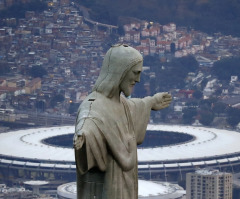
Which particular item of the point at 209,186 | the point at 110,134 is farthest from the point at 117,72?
the point at 209,186

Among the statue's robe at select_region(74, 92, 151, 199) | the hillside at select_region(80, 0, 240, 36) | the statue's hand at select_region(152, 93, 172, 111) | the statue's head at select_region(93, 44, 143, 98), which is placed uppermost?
the statue's head at select_region(93, 44, 143, 98)

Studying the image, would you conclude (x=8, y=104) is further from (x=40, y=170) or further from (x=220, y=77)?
(x=40, y=170)

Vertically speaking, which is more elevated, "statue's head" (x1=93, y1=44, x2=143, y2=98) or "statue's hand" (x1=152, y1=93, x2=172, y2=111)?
"statue's head" (x1=93, y1=44, x2=143, y2=98)

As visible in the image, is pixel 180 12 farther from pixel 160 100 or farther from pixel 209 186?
pixel 160 100

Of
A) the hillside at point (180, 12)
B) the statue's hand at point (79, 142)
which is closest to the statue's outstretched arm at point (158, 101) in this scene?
the statue's hand at point (79, 142)

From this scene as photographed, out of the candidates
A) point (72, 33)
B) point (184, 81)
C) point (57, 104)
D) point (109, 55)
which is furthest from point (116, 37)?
point (109, 55)

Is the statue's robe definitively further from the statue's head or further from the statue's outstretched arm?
the statue's outstretched arm

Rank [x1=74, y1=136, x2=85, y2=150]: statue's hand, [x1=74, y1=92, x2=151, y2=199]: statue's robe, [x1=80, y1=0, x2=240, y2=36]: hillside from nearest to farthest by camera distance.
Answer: [x1=74, y1=136, x2=85, y2=150]: statue's hand, [x1=74, y1=92, x2=151, y2=199]: statue's robe, [x1=80, y1=0, x2=240, y2=36]: hillside

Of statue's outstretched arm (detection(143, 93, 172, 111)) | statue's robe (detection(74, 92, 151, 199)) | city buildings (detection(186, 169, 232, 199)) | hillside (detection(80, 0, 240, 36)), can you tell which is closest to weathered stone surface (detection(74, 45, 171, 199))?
statue's robe (detection(74, 92, 151, 199))
